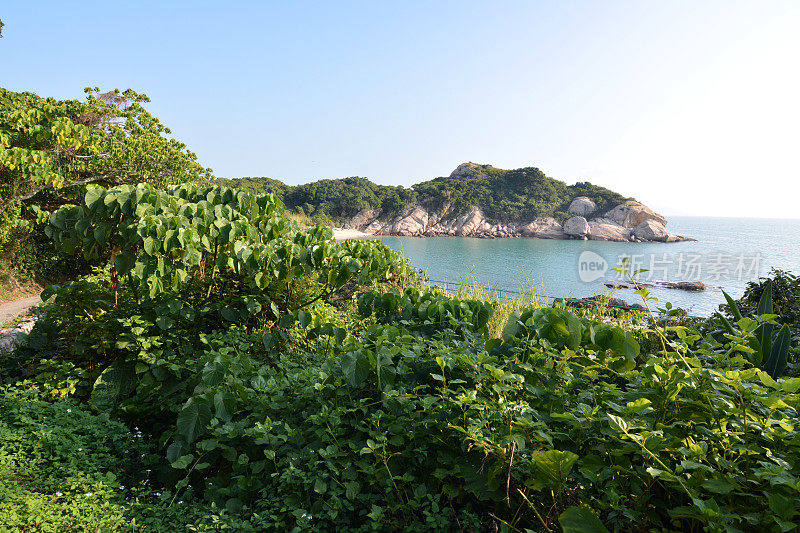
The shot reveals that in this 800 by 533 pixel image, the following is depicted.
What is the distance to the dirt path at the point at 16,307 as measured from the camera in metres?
5.46

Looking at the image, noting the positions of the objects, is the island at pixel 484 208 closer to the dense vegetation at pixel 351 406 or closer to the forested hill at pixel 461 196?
the forested hill at pixel 461 196

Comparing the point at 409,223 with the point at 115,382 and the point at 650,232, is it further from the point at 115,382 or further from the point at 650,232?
the point at 115,382

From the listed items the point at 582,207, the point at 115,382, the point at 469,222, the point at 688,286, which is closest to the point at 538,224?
the point at 582,207

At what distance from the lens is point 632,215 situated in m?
54.4

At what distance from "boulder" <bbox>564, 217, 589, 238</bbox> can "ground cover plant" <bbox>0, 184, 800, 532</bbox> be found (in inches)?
2170

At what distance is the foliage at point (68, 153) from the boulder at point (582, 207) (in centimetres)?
5709

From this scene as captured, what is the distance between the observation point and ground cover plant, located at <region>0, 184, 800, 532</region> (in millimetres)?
1138

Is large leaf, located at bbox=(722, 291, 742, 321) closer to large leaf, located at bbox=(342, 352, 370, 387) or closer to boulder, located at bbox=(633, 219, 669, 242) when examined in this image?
large leaf, located at bbox=(342, 352, 370, 387)

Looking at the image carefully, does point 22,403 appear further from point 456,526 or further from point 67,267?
point 67,267

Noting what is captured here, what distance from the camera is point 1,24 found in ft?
32.3

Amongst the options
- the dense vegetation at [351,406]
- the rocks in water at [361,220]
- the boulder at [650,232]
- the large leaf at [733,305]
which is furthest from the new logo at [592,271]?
the rocks in water at [361,220]

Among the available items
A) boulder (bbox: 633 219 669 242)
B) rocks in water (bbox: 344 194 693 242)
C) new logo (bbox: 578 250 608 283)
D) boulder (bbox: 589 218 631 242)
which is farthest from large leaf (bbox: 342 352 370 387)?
boulder (bbox: 633 219 669 242)

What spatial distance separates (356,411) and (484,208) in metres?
61.2

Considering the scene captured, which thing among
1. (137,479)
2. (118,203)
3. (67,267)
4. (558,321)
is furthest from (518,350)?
(67,267)
